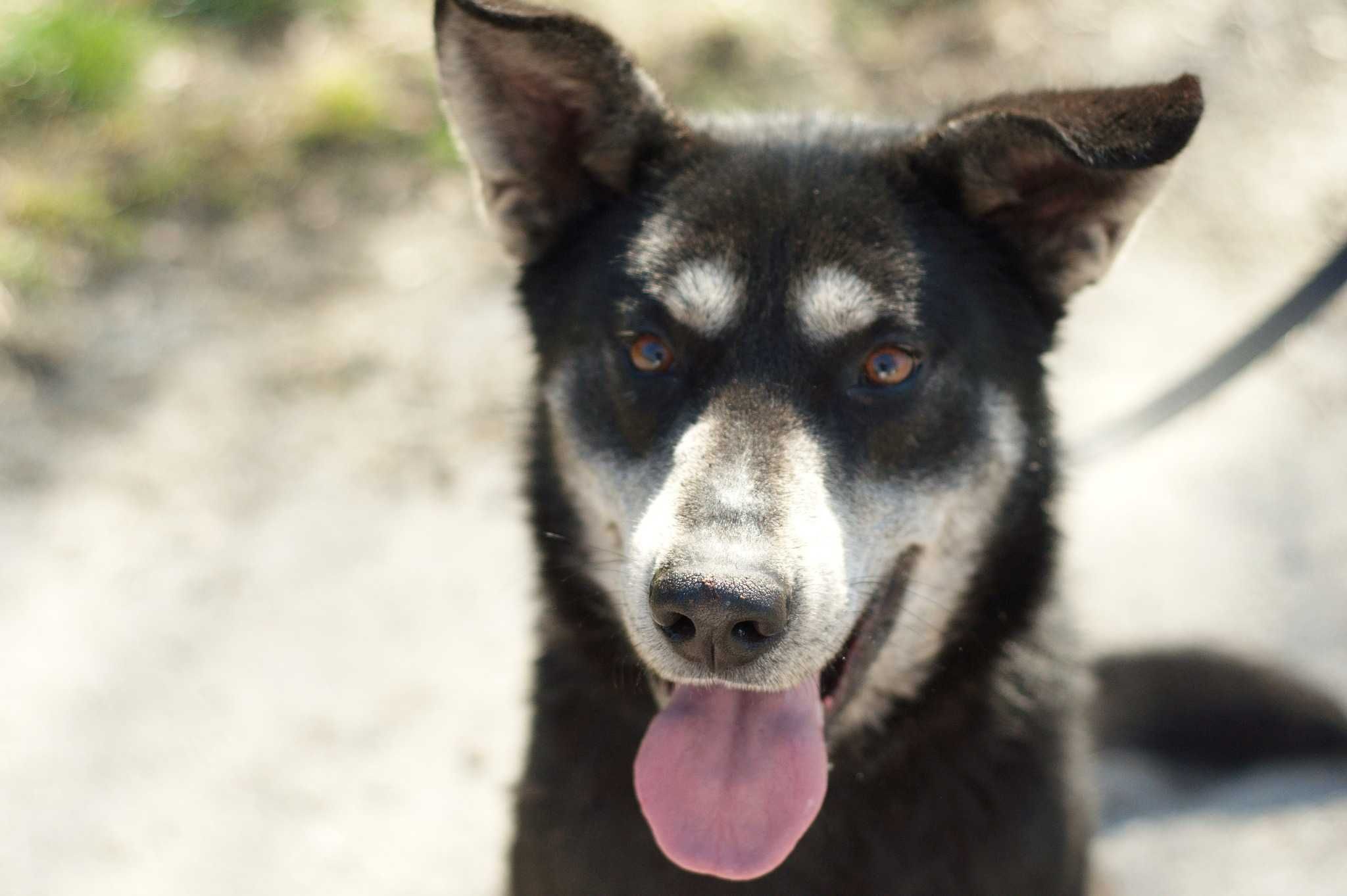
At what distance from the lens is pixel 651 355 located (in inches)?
113

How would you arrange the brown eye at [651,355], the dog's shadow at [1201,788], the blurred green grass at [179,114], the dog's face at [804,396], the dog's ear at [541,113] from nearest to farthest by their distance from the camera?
the dog's face at [804,396], the dog's ear at [541,113], the brown eye at [651,355], the dog's shadow at [1201,788], the blurred green grass at [179,114]

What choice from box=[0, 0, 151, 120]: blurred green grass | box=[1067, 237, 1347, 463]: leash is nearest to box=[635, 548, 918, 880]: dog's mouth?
box=[1067, 237, 1347, 463]: leash

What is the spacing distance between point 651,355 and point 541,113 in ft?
1.98

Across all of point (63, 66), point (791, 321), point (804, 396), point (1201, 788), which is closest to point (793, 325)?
point (791, 321)

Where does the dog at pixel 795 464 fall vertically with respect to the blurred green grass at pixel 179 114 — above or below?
above

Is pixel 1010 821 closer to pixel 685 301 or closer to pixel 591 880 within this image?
pixel 591 880

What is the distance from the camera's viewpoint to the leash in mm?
3705

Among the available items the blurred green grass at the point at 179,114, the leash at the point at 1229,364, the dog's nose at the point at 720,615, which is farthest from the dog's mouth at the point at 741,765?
the blurred green grass at the point at 179,114

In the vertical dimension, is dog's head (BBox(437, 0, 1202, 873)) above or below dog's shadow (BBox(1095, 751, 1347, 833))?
above

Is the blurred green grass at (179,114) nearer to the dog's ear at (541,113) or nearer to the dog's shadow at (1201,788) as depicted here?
the dog's ear at (541,113)

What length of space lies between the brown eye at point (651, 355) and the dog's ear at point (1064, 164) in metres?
0.68

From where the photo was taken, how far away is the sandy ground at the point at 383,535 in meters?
4.01

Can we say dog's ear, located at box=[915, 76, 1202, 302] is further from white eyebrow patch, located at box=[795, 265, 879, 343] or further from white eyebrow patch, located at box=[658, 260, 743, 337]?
white eyebrow patch, located at box=[658, 260, 743, 337]

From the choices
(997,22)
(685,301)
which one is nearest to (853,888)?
(685,301)
